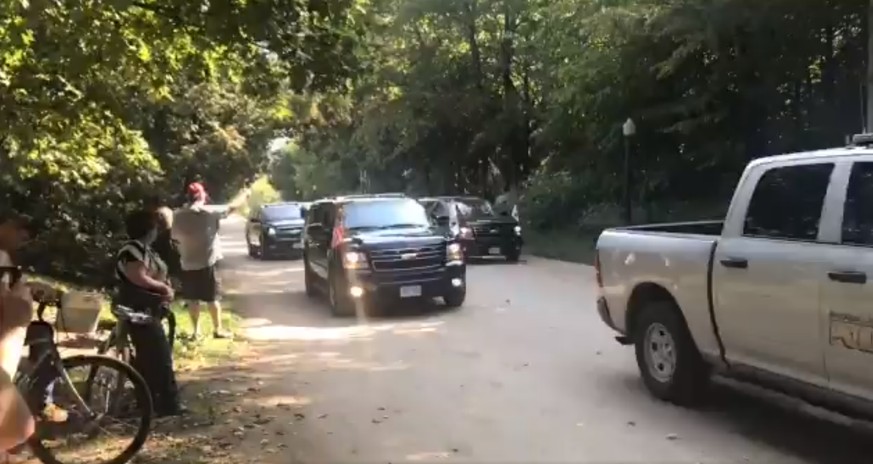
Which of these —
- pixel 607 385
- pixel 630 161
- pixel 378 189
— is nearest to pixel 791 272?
pixel 607 385

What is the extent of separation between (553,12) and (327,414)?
2332cm

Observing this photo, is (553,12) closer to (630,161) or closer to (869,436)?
(630,161)

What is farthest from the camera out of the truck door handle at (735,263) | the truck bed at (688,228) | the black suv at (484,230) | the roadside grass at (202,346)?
the black suv at (484,230)

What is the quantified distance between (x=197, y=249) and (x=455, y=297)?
466 cm

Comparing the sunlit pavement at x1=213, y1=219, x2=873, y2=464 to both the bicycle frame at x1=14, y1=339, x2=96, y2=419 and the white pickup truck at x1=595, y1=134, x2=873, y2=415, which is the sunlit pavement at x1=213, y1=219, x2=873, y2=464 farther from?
the bicycle frame at x1=14, y1=339, x2=96, y2=419

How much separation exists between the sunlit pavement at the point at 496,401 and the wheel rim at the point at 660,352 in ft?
0.84

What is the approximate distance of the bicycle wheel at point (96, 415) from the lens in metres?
6.07

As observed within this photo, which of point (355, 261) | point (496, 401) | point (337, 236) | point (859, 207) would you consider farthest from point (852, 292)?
point (337, 236)

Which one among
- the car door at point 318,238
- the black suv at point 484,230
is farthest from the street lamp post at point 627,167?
the car door at point 318,238

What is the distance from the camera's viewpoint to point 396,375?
9.70m

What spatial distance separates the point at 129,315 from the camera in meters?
7.04

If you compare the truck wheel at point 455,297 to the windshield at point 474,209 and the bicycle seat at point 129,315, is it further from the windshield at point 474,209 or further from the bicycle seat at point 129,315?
the windshield at point 474,209

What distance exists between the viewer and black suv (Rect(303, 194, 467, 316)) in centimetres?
1416

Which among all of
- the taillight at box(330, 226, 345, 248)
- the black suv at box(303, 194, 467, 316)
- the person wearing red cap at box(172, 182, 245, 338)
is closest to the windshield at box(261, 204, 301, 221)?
the black suv at box(303, 194, 467, 316)
